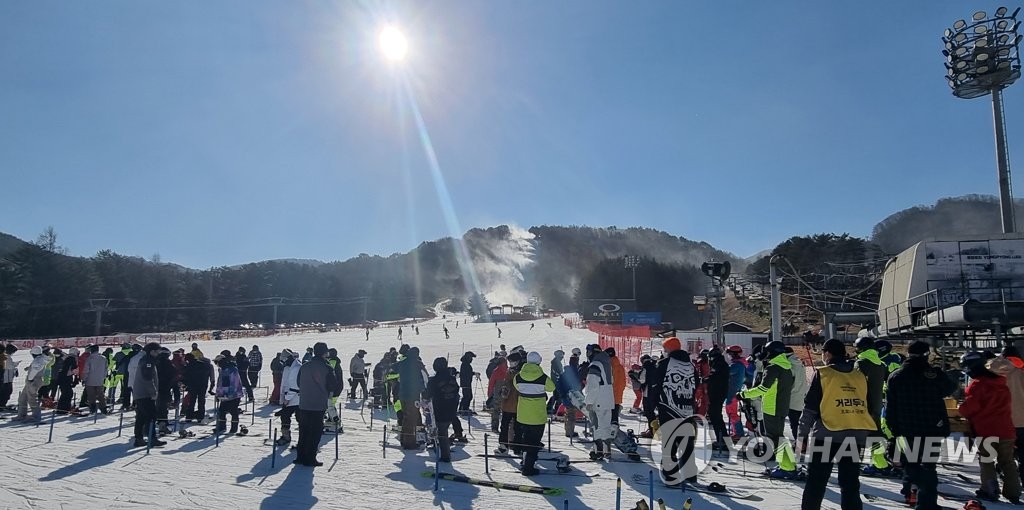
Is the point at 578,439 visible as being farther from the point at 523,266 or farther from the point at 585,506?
the point at 523,266

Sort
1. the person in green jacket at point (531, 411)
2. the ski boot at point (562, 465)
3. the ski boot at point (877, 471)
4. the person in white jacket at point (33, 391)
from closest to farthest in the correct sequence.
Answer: the ski boot at point (877, 471) < the person in green jacket at point (531, 411) < the ski boot at point (562, 465) < the person in white jacket at point (33, 391)

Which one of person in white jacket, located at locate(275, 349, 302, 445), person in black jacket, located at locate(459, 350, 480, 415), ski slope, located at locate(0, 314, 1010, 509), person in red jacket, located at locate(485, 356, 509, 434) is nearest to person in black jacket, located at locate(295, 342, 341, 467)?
ski slope, located at locate(0, 314, 1010, 509)

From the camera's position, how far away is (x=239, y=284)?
110m

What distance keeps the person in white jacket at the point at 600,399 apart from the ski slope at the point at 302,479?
0.42 m

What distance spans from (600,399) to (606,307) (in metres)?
68.9

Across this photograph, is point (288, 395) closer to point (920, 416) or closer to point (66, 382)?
point (66, 382)

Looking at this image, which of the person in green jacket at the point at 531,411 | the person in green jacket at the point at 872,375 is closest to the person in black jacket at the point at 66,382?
the person in green jacket at the point at 531,411

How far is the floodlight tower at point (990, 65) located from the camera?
111 feet

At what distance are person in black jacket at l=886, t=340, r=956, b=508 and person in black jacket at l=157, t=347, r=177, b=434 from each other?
38.6 ft

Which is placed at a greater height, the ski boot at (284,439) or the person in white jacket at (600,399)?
the person in white jacket at (600,399)

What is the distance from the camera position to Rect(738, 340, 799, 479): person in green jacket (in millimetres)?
7220

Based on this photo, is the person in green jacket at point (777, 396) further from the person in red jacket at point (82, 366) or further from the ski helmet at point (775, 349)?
the person in red jacket at point (82, 366)

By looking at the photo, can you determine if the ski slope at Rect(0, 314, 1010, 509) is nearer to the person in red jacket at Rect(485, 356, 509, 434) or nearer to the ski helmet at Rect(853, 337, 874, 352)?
the person in red jacket at Rect(485, 356, 509, 434)

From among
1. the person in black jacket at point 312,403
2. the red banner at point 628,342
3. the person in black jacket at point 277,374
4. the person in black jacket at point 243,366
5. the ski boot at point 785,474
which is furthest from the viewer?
the red banner at point 628,342
